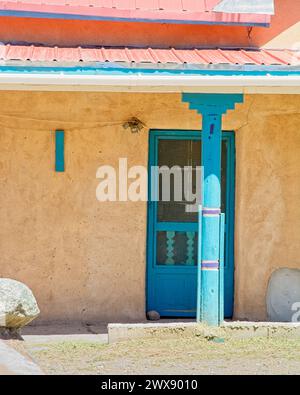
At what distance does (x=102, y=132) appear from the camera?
10375mm

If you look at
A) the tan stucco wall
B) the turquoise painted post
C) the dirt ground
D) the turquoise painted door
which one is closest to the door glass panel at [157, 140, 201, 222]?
the turquoise painted door

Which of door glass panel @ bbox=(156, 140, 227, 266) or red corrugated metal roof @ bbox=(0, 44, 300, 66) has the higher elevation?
red corrugated metal roof @ bbox=(0, 44, 300, 66)

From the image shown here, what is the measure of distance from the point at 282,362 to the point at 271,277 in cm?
219

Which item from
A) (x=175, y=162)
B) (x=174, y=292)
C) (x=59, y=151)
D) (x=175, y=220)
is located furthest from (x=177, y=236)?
(x=59, y=151)

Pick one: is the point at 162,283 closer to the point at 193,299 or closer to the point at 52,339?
the point at 193,299

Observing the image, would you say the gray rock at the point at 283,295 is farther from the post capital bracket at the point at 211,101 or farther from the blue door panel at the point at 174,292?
the post capital bracket at the point at 211,101

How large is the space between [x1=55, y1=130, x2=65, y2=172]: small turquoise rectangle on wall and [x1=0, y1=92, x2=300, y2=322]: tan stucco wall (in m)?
0.07

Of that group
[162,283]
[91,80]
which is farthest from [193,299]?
[91,80]

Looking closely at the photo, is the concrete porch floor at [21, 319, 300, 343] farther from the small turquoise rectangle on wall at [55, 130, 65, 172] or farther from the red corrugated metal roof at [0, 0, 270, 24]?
the red corrugated metal roof at [0, 0, 270, 24]

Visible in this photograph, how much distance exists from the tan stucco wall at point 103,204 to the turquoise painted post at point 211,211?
1148mm

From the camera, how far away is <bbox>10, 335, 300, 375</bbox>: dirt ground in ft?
26.4

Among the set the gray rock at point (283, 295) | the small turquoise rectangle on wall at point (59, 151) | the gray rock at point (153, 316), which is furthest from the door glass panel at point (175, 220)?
the small turquoise rectangle on wall at point (59, 151)

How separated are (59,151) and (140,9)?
1.77m

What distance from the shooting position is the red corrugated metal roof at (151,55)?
8977mm
